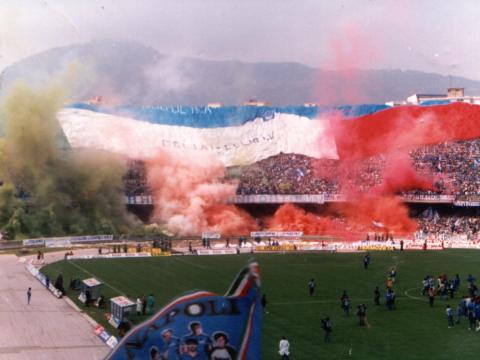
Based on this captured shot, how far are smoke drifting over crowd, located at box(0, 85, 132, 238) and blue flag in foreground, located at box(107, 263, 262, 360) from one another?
5066 centimetres

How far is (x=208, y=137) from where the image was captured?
6800 cm

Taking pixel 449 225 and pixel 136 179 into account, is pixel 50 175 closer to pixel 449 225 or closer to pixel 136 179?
pixel 136 179

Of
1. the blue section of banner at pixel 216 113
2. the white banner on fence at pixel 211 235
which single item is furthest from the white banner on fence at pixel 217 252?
the blue section of banner at pixel 216 113

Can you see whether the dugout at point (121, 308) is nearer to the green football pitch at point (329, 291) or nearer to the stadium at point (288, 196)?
the green football pitch at point (329, 291)

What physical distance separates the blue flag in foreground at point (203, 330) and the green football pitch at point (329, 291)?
8.07 metres

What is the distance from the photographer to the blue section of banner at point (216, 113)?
220 ft

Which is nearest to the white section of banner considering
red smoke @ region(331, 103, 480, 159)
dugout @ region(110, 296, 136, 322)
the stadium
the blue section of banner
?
the stadium

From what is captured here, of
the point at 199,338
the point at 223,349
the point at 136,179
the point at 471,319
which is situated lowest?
the point at 471,319

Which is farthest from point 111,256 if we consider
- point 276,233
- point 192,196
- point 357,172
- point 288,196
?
point 357,172

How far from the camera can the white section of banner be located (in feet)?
208

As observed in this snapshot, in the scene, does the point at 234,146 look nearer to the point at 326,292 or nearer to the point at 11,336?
the point at 326,292

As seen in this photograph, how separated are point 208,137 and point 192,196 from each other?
844 centimetres

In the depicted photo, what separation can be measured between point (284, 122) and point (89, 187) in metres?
21.2

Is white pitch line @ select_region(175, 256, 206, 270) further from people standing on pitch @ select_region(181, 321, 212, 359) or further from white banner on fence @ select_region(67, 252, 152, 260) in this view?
people standing on pitch @ select_region(181, 321, 212, 359)
